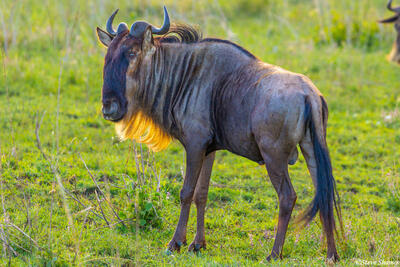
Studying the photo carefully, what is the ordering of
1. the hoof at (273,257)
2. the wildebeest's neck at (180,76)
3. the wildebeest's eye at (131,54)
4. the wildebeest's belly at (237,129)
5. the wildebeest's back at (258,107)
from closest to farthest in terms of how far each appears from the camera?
the wildebeest's back at (258,107), the hoof at (273,257), the wildebeest's belly at (237,129), the wildebeest's eye at (131,54), the wildebeest's neck at (180,76)

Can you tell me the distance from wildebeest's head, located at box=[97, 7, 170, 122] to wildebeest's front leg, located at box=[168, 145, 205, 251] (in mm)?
728

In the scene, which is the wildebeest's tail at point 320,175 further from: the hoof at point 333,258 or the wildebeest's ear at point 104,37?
the wildebeest's ear at point 104,37

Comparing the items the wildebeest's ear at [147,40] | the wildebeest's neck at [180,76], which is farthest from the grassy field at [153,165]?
the wildebeest's ear at [147,40]

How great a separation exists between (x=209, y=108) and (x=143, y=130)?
753 millimetres

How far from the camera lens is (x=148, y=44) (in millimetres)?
5363

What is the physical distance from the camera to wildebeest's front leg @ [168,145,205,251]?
5270 mm

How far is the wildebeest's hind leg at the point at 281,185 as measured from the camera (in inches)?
191

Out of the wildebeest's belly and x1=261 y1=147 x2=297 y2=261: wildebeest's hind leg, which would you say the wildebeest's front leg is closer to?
the wildebeest's belly

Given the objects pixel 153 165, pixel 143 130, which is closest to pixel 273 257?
pixel 143 130

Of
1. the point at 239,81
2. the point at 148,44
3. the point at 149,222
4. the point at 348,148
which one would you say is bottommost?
the point at 348,148

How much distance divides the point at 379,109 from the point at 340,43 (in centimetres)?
343

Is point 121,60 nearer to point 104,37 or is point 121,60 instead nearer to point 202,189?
point 104,37

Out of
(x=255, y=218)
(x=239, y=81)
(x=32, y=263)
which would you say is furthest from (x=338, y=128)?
(x=32, y=263)

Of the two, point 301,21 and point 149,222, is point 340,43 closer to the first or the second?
point 301,21
